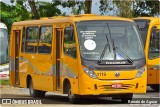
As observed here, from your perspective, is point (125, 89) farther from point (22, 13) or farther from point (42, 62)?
point (22, 13)

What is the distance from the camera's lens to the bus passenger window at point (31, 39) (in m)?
24.7

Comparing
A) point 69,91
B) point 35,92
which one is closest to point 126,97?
point 69,91

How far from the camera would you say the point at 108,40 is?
20.9 meters

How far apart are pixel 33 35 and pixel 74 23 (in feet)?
14.3

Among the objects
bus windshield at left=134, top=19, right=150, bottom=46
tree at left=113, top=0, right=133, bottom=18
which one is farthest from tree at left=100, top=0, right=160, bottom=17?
bus windshield at left=134, top=19, right=150, bottom=46

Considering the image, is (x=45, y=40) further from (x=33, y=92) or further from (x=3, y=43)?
(x=3, y=43)

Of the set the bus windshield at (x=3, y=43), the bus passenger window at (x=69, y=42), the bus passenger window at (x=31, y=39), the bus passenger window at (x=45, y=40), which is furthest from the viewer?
the bus windshield at (x=3, y=43)

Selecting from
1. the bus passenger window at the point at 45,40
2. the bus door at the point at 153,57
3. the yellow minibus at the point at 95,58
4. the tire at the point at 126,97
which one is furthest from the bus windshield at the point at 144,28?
the tire at the point at 126,97

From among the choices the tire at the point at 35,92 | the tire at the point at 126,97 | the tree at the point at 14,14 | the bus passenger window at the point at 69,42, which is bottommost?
the tire at the point at 35,92

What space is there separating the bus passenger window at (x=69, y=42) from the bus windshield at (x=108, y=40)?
1.08ft

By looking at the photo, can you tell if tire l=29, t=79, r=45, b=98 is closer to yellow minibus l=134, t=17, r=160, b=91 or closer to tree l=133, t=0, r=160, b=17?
yellow minibus l=134, t=17, r=160, b=91

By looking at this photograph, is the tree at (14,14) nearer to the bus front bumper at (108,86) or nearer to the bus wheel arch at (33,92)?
the bus wheel arch at (33,92)

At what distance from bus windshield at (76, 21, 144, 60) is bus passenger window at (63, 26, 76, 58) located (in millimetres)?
330

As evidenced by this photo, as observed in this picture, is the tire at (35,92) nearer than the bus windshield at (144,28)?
Yes
